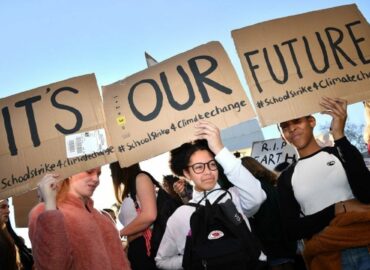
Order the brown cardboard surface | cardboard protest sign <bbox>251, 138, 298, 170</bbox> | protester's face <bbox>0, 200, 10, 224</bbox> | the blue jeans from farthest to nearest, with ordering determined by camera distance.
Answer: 1. cardboard protest sign <bbox>251, 138, 298, 170</bbox>
2. protester's face <bbox>0, 200, 10, 224</bbox>
3. the brown cardboard surface
4. the blue jeans

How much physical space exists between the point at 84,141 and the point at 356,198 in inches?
74.1

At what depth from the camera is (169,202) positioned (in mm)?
2996

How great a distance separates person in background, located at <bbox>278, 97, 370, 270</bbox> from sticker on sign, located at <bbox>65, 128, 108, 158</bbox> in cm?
134

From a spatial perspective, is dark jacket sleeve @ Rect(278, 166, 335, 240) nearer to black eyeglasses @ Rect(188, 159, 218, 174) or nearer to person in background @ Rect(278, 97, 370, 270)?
person in background @ Rect(278, 97, 370, 270)

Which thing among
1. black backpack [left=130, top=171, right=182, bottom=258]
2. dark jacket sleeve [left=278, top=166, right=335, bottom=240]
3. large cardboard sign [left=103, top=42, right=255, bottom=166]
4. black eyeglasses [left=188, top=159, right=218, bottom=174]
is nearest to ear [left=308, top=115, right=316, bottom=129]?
dark jacket sleeve [left=278, top=166, right=335, bottom=240]

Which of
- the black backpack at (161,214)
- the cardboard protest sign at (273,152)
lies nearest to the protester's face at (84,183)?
the black backpack at (161,214)

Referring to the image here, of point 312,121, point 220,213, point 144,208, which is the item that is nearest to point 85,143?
point 144,208

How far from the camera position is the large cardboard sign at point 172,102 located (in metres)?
2.59

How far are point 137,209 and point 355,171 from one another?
1.72 meters

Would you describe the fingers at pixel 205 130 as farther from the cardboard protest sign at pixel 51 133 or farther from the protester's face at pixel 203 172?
the cardboard protest sign at pixel 51 133

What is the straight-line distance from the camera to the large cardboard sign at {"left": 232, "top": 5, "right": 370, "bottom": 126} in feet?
8.43

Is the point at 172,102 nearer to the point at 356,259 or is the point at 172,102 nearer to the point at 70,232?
the point at 70,232

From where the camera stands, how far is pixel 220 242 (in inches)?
82.8

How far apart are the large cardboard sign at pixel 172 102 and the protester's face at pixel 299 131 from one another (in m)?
0.37
